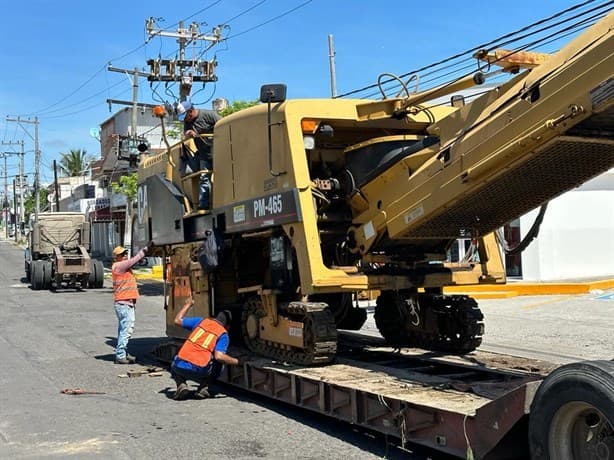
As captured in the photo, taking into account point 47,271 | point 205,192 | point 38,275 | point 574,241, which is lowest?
point 38,275

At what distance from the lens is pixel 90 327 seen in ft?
50.0

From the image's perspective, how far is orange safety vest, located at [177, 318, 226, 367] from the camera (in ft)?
26.5

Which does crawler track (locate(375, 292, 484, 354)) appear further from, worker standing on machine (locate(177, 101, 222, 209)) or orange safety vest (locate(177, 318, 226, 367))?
worker standing on machine (locate(177, 101, 222, 209))

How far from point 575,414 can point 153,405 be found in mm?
4946

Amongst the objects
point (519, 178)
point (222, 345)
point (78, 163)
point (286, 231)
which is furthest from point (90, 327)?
point (78, 163)

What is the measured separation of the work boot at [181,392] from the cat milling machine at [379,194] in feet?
3.06

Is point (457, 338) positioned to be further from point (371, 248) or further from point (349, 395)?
point (349, 395)

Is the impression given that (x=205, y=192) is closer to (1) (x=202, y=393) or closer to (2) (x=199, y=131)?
(2) (x=199, y=131)

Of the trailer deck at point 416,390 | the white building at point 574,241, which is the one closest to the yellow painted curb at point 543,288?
the white building at point 574,241

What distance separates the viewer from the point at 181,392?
819 centimetres

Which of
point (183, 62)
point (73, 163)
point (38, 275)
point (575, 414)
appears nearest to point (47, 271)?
point (38, 275)

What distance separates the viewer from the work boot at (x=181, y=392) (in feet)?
26.9

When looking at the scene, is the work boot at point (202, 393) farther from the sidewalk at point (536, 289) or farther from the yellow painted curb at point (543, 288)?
the yellow painted curb at point (543, 288)


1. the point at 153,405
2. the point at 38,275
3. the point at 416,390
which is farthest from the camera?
the point at 38,275
